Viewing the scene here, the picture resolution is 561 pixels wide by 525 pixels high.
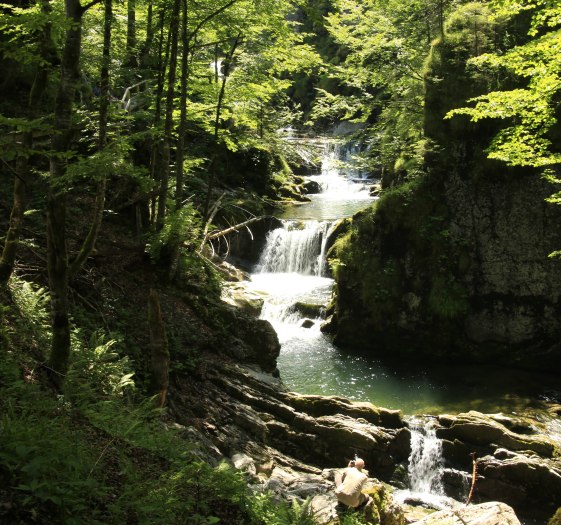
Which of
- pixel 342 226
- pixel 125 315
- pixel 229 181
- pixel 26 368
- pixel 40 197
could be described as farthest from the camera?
pixel 229 181

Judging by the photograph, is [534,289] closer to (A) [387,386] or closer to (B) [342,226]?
(A) [387,386]

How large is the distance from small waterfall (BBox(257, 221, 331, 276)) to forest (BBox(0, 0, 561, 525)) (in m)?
0.11

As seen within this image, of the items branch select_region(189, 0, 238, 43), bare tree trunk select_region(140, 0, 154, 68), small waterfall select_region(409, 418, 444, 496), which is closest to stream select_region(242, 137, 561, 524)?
small waterfall select_region(409, 418, 444, 496)

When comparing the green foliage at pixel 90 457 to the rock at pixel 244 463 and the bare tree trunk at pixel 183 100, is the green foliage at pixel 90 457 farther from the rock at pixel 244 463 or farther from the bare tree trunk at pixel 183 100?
the bare tree trunk at pixel 183 100

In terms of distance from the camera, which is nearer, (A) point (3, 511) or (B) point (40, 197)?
(A) point (3, 511)

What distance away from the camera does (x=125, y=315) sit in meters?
8.80

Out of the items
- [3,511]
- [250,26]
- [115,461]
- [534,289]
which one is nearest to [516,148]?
[534,289]

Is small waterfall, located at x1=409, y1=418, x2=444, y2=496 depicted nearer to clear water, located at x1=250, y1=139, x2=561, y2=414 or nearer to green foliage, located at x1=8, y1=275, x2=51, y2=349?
clear water, located at x1=250, y1=139, x2=561, y2=414

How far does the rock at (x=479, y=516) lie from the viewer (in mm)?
6914

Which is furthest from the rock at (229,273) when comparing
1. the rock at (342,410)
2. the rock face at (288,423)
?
the rock at (342,410)

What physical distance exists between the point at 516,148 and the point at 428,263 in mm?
6026

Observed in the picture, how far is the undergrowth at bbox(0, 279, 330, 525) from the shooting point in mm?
2736

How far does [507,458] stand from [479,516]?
314 centimetres

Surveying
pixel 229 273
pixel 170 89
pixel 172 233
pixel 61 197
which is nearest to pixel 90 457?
pixel 61 197
